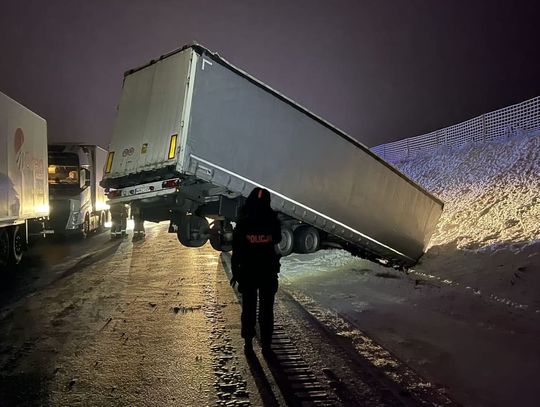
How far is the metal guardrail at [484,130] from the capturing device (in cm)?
1561

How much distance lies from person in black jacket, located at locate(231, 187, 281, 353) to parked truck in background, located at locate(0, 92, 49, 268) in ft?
25.6

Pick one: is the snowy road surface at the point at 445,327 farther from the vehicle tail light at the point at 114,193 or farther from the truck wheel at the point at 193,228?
the vehicle tail light at the point at 114,193

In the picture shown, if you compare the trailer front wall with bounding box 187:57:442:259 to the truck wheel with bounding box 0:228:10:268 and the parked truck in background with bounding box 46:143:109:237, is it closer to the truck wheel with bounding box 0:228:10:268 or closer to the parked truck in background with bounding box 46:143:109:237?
the truck wheel with bounding box 0:228:10:268

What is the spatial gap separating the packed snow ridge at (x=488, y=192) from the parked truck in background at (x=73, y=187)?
13333 mm

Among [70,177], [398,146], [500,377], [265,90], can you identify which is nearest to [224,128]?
[265,90]

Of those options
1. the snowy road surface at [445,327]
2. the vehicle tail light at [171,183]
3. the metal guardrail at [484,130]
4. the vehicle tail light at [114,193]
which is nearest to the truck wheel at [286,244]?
the snowy road surface at [445,327]

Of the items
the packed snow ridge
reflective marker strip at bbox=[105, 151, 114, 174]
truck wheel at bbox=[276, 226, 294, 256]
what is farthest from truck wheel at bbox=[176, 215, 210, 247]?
the packed snow ridge

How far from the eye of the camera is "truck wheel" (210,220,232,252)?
32.0 ft

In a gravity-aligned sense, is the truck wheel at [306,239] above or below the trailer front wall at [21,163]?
below

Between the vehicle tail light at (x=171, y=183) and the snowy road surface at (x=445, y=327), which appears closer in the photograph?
the snowy road surface at (x=445, y=327)

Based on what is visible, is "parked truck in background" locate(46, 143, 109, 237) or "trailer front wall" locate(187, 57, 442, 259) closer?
"trailer front wall" locate(187, 57, 442, 259)

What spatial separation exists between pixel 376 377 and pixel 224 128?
16.3 feet

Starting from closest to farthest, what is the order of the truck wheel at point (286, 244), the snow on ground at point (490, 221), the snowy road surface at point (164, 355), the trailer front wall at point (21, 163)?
the snowy road surface at point (164, 355) < the snow on ground at point (490, 221) < the truck wheel at point (286, 244) < the trailer front wall at point (21, 163)

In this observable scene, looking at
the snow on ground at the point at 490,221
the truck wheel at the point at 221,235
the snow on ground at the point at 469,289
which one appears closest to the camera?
the snow on ground at the point at 469,289
